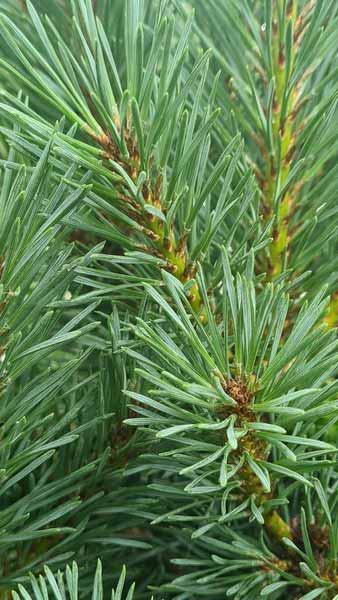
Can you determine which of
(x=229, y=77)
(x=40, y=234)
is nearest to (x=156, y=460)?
(x=40, y=234)

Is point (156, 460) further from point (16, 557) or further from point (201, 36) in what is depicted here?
point (201, 36)

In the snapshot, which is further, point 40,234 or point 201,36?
point 201,36

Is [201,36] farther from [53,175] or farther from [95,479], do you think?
[95,479]

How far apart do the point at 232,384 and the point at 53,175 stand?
0.49ft

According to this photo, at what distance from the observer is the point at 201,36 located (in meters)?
0.52

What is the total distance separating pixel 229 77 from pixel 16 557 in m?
0.35

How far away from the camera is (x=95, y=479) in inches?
17.2

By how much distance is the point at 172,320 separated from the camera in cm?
35

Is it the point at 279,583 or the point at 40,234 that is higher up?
the point at 40,234

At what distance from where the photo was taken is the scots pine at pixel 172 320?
1.19 ft

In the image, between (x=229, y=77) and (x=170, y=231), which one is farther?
(x=229, y=77)

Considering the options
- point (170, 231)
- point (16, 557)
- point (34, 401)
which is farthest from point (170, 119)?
point (16, 557)

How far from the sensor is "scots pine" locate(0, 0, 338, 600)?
363mm

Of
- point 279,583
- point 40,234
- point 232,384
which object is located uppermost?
point 40,234
